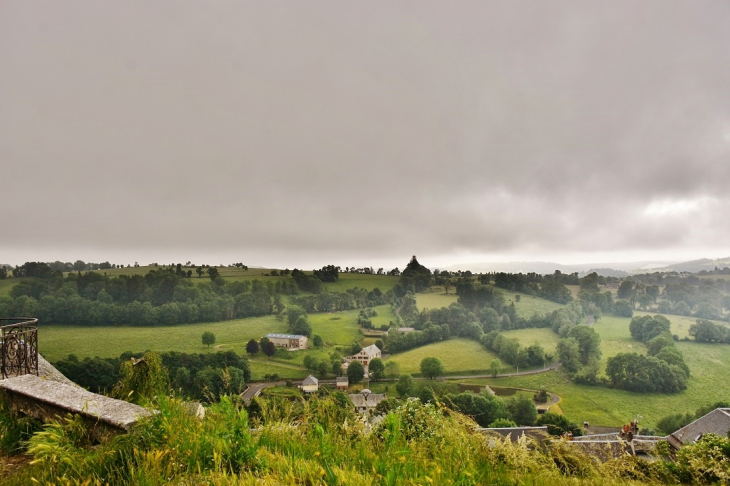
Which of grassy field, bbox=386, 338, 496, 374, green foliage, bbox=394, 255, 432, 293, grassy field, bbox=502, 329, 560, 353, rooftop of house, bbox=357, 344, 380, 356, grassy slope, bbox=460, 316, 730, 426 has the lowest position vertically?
grassy slope, bbox=460, 316, 730, 426

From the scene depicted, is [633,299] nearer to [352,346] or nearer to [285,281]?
[352,346]

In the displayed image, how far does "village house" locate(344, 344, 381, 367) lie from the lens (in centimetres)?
7443

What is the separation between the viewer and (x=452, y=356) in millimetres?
82125

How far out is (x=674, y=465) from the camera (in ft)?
22.0

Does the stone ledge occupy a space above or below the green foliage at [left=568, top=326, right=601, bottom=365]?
above

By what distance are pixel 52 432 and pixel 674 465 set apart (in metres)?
9.84

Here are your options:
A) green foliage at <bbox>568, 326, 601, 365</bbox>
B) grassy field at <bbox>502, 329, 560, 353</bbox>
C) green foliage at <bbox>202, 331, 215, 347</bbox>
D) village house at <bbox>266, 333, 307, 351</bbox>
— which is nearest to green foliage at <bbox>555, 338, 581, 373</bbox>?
green foliage at <bbox>568, 326, 601, 365</bbox>

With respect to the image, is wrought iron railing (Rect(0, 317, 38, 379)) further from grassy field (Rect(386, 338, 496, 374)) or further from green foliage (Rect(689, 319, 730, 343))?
green foliage (Rect(689, 319, 730, 343))

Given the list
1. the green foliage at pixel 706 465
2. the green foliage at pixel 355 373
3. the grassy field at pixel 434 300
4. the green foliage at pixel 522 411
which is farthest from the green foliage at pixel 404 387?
the green foliage at pixel 706 465

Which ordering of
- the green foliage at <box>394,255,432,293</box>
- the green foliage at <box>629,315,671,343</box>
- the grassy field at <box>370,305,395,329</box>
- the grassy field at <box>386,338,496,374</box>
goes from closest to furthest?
the grassy field at <box>386,338,496,374</box> < the green foliage at <box>629,315,671,343</box> < the grassy field at <box>370,305,395,329</box> < the green foliage at <box>394,255,432,293</box>

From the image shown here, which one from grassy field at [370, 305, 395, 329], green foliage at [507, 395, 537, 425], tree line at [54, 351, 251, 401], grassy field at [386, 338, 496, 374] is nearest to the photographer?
green foliage at [507, 395, 537, 425]

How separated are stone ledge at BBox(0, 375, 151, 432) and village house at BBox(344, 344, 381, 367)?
7104 cm

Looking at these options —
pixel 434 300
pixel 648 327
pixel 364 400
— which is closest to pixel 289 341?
pixel 364 400

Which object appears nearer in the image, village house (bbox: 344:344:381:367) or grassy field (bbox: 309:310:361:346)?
village house (bbox: 344:344:381:367)
